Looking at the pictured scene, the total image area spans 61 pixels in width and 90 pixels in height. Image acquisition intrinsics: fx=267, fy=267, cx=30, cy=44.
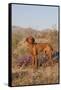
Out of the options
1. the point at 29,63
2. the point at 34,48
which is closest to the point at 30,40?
the point at 34,48

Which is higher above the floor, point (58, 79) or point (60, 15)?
point (60, 15)

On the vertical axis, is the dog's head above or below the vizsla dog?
above

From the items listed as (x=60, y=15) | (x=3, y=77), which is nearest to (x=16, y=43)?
(x=3, y=77)

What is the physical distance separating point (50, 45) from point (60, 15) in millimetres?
286

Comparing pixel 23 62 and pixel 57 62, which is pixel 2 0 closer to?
pixel 23 62

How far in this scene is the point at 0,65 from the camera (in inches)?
87.3

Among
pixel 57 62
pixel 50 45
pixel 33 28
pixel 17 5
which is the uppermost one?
pixel 17 5

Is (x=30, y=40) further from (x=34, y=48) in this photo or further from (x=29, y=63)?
(x=29, y=63)

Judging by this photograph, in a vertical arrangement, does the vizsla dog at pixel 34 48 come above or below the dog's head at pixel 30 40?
below

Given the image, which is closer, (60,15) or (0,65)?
(0,65)

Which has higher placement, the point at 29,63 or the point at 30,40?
the point at 30,40

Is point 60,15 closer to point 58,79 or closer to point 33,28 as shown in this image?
point 33,28

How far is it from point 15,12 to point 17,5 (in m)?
0.06

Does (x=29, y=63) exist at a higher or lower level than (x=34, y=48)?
lower
